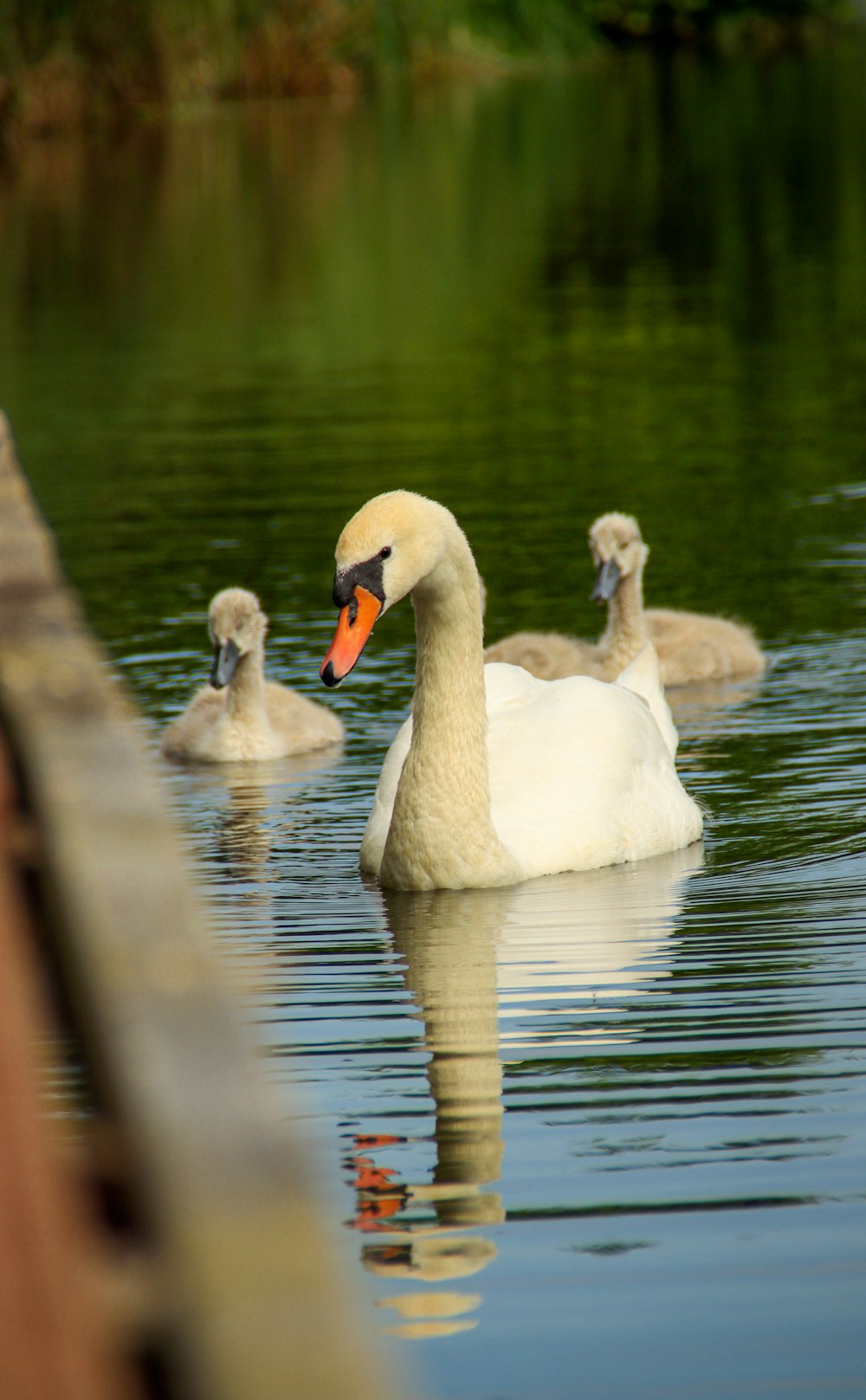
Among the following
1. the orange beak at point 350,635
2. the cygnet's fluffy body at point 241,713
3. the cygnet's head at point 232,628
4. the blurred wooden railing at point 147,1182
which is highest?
the blurred wooden railing at point 147,1182

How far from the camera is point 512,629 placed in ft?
34.1

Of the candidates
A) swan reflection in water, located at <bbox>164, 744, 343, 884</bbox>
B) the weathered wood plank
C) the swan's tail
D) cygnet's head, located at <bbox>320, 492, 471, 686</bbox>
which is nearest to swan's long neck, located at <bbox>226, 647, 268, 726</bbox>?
swan reflection in water, located at <bbox>164, 744, 343, 884</bbox>

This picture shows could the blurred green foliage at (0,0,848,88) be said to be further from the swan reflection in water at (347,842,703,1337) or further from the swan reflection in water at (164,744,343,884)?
the swan reflection in water at (347,842,703,1337)

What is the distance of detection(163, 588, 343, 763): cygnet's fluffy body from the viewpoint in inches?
346

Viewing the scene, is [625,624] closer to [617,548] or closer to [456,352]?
[617,548]

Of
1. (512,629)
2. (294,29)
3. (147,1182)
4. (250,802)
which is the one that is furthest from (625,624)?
(294,29)

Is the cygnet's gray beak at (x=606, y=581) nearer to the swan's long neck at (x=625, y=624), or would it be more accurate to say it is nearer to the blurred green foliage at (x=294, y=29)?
the swan's long neck at (x=625, y=624)

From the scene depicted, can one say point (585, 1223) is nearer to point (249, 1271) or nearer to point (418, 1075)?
point (418, 1075)

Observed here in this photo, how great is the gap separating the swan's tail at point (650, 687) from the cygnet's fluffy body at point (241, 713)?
63.0 inches

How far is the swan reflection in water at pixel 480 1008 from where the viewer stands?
3770mm

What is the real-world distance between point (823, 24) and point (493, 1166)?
70034 millimetres

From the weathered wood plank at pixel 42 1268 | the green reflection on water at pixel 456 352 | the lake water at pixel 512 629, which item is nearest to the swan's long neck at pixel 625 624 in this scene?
the lake water at pixel 512 629

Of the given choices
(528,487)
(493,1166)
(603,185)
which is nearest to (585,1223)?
(493,1166)

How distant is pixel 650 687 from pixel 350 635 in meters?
2.06
